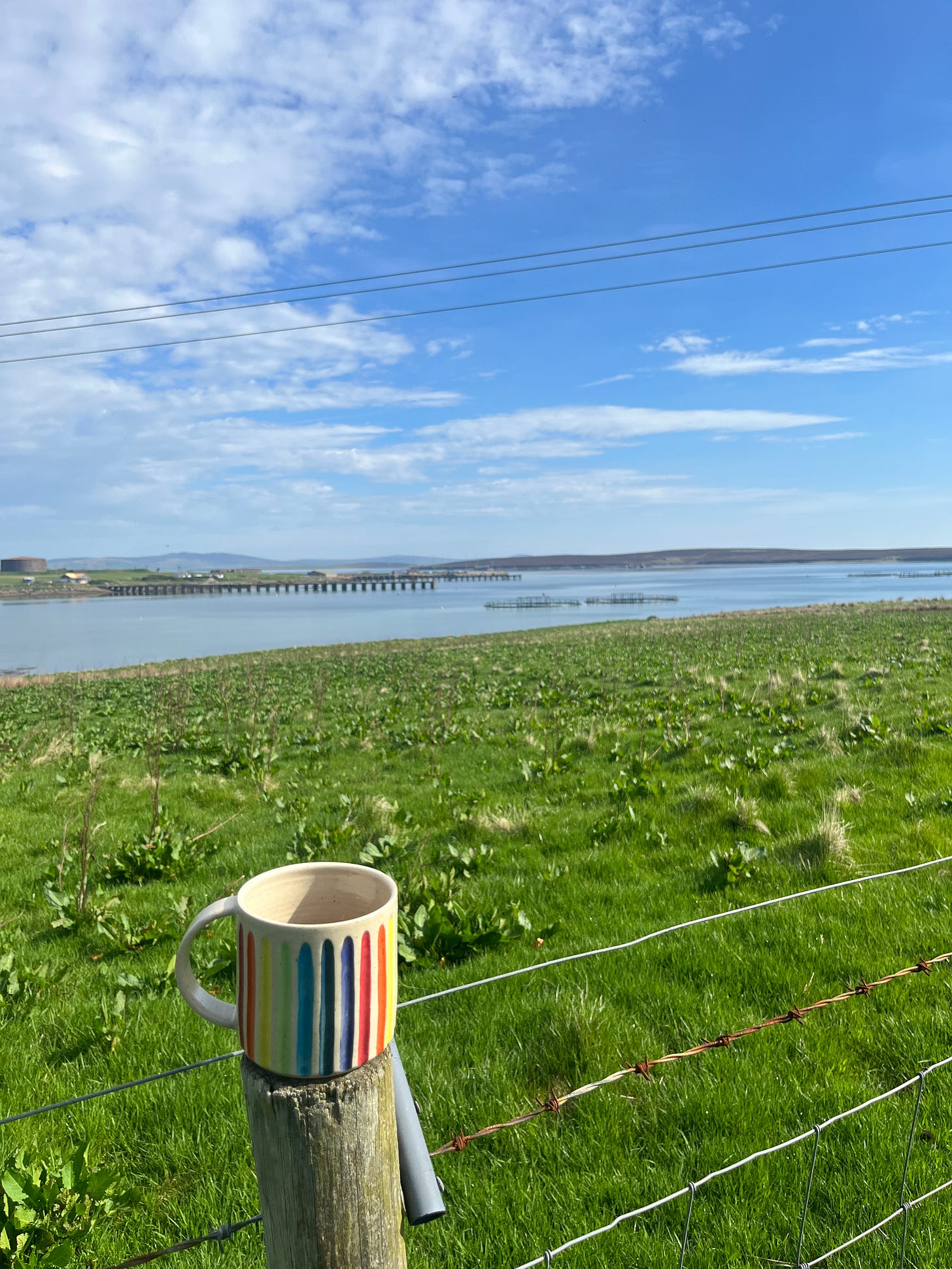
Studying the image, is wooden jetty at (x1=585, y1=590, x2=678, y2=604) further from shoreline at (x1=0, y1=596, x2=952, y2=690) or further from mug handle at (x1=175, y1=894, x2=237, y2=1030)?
mug handle at (x1=175, y1=894, x2=237, y2=1030)

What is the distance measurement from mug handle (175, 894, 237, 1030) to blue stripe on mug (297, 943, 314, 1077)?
0.23 metres

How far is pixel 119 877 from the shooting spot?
7027mm

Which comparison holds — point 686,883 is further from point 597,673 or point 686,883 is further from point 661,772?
point 597,673

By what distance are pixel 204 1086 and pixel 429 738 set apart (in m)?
9.72

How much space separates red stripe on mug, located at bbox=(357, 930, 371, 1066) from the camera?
58.4 inches

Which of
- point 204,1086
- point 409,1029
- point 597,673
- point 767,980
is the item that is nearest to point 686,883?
point 767,980

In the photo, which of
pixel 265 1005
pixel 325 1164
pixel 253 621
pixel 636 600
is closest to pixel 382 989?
pixel 265 1005

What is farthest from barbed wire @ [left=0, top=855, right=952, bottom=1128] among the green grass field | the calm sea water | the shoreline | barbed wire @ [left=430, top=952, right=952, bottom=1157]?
the calm sea water

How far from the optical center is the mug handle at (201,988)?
1.64 metres

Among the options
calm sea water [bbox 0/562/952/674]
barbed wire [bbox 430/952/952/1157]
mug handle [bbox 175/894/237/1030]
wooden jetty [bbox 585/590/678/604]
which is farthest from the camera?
wooden jetty [bbox 585/590/678/604]

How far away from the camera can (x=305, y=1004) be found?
1.45m

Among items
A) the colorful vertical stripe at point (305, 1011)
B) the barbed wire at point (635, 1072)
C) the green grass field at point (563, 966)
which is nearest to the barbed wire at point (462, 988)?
the green grass field at point (563, 966)

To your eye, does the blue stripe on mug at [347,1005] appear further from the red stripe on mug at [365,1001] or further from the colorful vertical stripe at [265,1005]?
the colorful vertical stripe at [265,1005]

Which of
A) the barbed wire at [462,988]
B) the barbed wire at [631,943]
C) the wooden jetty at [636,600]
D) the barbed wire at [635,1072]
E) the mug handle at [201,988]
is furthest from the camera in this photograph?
the wooden jetty at [636,600]
